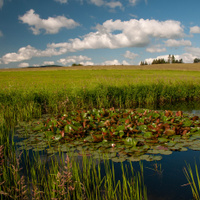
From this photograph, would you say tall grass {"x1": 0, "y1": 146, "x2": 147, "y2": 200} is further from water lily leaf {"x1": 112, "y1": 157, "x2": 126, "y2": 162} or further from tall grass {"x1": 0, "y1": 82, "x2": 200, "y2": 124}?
tall grass {"x1": 0, "y1": 82, "x2": 200, "y2": 124}

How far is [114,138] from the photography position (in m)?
5.47

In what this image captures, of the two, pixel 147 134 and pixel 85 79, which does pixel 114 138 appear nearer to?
pixel 147 134

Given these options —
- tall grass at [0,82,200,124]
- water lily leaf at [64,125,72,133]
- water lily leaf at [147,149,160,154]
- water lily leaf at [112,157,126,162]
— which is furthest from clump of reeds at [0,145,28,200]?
tall grass at [0,82,200,124]

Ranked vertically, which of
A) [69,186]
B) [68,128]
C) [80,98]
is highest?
[80,98]

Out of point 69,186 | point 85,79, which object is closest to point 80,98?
point 69,186

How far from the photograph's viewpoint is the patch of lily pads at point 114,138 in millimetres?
4668

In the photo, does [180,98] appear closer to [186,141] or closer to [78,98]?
[78,98]

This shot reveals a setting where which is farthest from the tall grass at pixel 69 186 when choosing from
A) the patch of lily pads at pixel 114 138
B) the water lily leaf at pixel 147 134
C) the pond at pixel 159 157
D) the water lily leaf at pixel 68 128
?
the water lily leaf at pixel 147 134

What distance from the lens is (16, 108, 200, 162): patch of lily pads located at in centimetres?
467

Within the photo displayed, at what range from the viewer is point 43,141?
215 inches

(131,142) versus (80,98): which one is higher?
(80,98)

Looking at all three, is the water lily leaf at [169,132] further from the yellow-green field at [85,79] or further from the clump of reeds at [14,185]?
the yellow-green field at [85,79]

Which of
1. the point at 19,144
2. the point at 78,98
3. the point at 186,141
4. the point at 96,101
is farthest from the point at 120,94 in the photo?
the point at 19,144

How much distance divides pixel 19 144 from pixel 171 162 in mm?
3884
